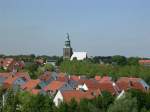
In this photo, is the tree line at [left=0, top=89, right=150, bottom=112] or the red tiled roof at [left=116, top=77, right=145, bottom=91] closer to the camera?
the tree line at [left=0, top=89, right=150, bottom=112]

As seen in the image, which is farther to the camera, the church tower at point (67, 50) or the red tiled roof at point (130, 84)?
the church tower at point (67, 50)

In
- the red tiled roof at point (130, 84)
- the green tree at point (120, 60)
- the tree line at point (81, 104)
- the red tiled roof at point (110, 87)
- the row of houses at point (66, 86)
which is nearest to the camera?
the tree line at point (81, 104)

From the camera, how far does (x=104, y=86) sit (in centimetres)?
6456

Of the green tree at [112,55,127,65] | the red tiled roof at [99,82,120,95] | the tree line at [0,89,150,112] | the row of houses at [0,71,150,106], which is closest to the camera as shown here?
the tree line at [0,89,150,112]

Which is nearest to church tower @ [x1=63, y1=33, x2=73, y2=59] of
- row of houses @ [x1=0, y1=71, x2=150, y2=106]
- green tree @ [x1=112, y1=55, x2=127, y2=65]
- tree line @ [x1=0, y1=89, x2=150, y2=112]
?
green tree @ [x1=112, y1=55, x2=127, y2=65]

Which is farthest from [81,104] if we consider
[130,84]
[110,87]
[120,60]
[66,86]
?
[120,60]

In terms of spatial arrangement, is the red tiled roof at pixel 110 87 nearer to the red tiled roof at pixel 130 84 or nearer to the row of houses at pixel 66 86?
the row of houses at pixel 66 86

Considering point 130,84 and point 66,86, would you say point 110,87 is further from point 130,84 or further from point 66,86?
point 130,84

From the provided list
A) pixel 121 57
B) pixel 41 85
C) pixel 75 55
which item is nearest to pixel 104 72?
pixel 41 85

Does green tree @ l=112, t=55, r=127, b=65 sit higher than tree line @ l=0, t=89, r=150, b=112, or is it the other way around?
green tree @ l=112, t=55, r=127, b=65

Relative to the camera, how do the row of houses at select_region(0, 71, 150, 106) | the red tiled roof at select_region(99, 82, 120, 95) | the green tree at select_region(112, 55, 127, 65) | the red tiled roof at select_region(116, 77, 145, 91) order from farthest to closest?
the green tree at select_region(112, 55, 127, 65) → the red tiled roof at select_region(116, 77, 145, 91) → the red tiled roof at select_region(99, 82, 120, 95) → the row of houses at select_region(0, 71, 150, 106)

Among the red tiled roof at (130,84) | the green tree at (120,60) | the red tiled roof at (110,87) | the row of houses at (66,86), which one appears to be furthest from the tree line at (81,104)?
the green tree at (120,60)

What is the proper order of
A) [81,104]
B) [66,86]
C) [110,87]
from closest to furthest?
[81,104], [66,86], [110,87]

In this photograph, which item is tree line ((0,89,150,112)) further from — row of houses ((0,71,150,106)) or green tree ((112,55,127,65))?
green tree ((112,55,127,65))
